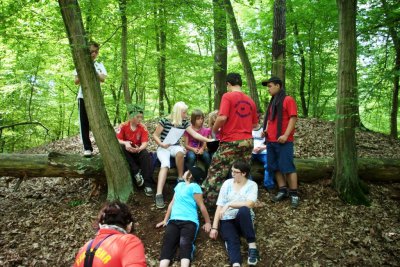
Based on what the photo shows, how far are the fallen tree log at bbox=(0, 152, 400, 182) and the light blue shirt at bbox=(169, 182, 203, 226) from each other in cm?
130

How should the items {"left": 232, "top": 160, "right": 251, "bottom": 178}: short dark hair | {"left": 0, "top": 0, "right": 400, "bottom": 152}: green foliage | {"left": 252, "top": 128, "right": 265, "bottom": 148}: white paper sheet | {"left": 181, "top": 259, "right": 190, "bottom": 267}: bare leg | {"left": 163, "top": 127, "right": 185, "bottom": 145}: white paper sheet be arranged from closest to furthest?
{"left": 181, "top": 259, "right": 190, "bottom": 267}: bare leg, {"left": 232, "top": 160, "right": 251, "bottom": 178}: short dark hair, {"left": 163, "top": 127, "right": 185, "bottom": 145}: white paper sheet, {"left": 252, "top": 128, "right": 265, "bottom": 148}: white paper sheet, {"left": 0, "top": 0, "right": 400, "bottom": 152}: green foliage

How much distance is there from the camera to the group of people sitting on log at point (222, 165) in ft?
14.7

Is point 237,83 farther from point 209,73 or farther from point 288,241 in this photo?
point 209,73

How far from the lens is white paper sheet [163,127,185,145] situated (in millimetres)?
5766

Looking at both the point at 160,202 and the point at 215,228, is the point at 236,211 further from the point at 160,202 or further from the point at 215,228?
the point at 160,202

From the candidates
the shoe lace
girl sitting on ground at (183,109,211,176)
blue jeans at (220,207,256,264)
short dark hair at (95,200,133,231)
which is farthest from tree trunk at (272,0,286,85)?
short dark hair at (95,200,133,231)

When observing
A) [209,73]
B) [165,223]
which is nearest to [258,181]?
[165,223]

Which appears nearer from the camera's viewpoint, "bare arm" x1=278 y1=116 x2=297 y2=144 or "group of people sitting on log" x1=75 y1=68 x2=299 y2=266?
"group of people sitting on log" x1=75 y1=68 x2=299 y2=266

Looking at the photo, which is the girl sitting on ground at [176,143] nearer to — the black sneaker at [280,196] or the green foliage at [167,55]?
the black sneaker at [280,196]

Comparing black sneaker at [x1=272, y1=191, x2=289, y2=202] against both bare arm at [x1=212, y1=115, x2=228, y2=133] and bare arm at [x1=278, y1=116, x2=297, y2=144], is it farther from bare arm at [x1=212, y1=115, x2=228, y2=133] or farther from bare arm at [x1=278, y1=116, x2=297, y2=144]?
bare arm at [x1=212, y1=115, x2=228, y2=133]

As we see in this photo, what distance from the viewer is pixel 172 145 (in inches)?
231

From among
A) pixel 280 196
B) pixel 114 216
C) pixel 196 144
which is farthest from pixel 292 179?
pixel 114 216

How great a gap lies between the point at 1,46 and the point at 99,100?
29.2ft

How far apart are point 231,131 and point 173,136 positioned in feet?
4.24
